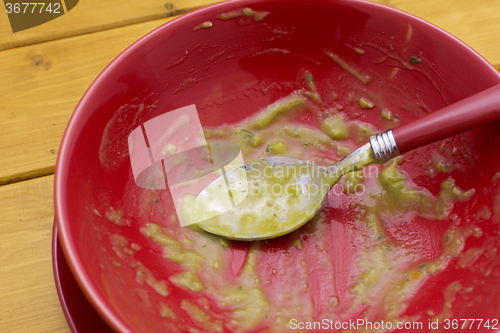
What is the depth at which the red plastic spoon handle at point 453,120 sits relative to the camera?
75 cm

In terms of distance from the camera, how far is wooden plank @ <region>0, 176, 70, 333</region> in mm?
838

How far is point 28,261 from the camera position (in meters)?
0.89

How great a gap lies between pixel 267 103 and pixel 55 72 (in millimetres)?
598

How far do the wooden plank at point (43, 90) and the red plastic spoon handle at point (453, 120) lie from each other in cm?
77

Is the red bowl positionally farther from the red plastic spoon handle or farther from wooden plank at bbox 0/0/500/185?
wooden plank at bbox 0/0/500/185

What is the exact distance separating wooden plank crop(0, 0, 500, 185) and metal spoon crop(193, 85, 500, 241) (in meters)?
0.44

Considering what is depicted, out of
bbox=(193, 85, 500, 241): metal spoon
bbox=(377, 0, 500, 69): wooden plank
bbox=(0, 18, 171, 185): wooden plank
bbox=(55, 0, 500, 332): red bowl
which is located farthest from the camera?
bbox=(377, 0, 500, 69): wooden plank

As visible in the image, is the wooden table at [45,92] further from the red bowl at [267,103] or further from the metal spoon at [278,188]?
the metal spoon at [278,188]

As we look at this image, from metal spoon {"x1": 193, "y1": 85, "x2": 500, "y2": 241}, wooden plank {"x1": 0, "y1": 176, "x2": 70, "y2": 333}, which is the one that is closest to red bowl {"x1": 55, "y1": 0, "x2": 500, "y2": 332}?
metal spoon {"x1": 193, "y1": 85, "x2": 500, "y2": 241}

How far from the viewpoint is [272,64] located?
1.03 meters

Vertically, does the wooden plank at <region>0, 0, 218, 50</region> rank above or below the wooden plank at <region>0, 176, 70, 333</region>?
above

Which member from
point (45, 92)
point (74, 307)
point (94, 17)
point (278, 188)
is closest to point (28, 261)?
point (74, 307)

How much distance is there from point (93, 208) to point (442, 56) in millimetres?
815

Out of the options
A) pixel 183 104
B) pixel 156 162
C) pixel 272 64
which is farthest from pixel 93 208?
pixel 272 64
